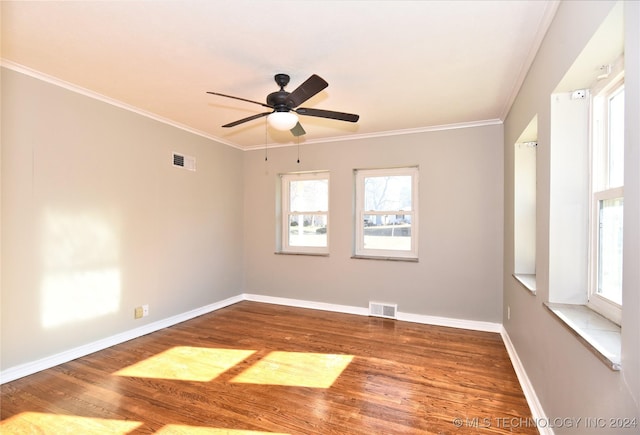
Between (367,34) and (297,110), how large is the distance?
0.75 meters

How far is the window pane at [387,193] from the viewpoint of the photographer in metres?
4.31

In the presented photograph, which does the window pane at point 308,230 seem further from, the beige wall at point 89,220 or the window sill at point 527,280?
the window sill at point 527,280

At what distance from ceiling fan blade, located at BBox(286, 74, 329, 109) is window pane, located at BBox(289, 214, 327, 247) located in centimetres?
259

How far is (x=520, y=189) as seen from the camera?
2.94 meters

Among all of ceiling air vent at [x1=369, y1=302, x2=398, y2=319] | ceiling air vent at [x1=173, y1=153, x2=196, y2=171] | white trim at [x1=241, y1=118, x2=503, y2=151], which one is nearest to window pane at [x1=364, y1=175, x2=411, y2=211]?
white trim at [x1=241, y1=118, x2=503, y2=151]

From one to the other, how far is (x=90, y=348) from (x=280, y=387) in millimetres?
2023

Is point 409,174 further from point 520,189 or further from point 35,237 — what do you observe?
point 35,237

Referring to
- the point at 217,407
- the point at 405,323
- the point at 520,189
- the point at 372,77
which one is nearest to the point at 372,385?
the point at 217,407

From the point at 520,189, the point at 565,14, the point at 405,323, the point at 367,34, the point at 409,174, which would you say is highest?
the point at 367,34

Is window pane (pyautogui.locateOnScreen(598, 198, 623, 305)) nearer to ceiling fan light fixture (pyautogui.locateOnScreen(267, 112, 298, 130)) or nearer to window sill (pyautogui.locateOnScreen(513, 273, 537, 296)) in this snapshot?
window sill (pyautogui.locateOnScreen(513, 273, 537, 296))

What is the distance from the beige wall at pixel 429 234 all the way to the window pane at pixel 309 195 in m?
0.23

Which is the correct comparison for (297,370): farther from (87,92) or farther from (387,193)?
(87,92)

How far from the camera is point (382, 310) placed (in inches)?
168

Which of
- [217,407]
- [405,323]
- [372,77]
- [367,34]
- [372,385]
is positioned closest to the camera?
[367,34]
